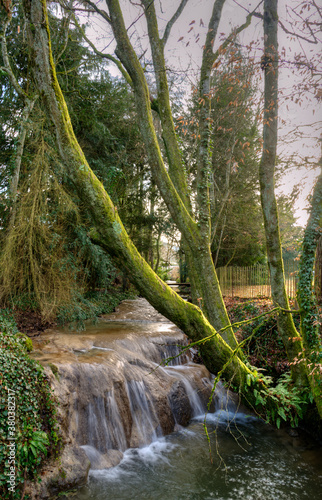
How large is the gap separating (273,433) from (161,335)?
140 inches

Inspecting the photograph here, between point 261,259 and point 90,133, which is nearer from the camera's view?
point 90,133

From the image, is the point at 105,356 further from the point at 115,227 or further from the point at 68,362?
the point at 115,227

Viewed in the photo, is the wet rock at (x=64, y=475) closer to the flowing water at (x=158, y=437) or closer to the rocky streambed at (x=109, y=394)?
the rocky streambed at (x=109, y=394)

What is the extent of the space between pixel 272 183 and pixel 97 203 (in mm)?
3045

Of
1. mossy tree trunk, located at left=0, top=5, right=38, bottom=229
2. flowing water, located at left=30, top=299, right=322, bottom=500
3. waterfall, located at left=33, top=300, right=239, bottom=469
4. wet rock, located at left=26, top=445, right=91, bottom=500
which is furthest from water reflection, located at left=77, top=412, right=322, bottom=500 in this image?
mossy tree trunk, located at left=0, top=5, right=38, bottom=229

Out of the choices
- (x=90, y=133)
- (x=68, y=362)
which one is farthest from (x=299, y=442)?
(x=90, y=133)

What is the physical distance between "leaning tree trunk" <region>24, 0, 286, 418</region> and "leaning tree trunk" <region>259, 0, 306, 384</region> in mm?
1083

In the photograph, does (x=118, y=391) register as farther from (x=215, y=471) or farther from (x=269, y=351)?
(x=269, y=351)

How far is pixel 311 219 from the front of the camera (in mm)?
5375

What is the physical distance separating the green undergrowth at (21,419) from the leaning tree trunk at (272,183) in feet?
13.3

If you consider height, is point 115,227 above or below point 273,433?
above

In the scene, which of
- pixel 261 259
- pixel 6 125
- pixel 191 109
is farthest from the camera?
pixel 261 259

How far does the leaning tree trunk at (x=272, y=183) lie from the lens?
199 inches

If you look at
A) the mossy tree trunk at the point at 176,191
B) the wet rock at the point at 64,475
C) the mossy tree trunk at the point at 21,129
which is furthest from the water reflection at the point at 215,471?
the mossy tree trunk at the point at 21,129
